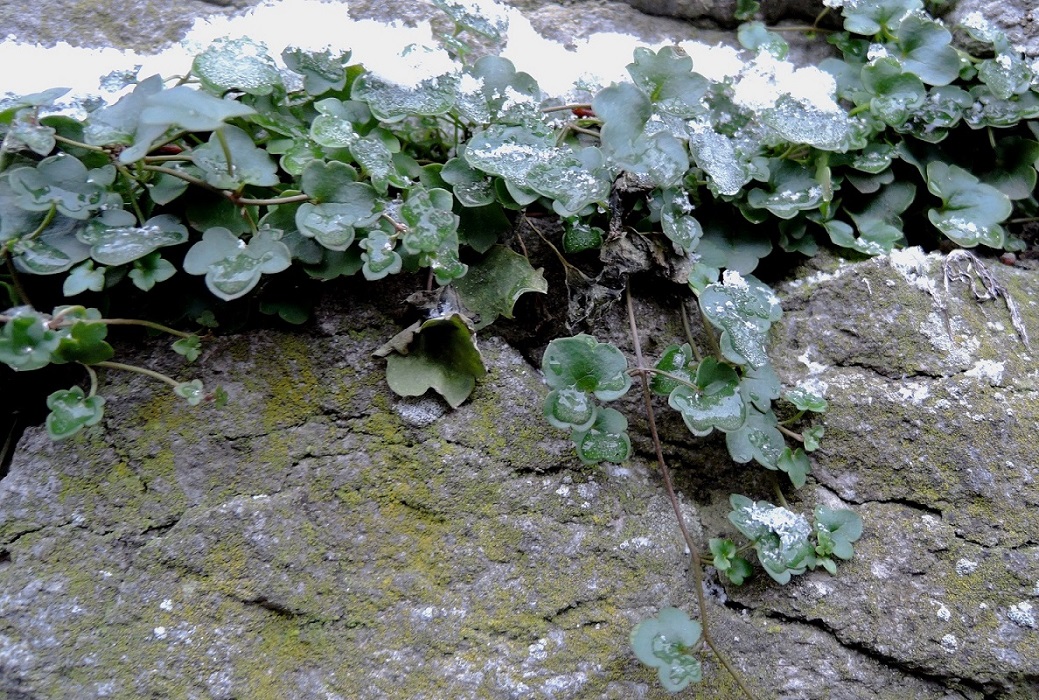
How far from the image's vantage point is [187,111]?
3.10ft

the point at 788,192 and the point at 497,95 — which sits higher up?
the point at 497,95

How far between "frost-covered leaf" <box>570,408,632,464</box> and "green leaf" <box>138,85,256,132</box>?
684 millimetres

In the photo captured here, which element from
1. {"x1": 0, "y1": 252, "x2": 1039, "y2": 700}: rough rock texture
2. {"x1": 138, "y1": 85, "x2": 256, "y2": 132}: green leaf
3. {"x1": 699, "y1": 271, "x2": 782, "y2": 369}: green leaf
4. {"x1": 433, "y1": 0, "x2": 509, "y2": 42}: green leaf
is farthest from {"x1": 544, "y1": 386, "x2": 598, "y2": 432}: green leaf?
{"x1": 433, "y1": 0, "x2": 509, "y2": 42}: green leaf

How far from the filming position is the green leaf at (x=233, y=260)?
1.07 m

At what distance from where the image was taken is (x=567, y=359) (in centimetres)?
113

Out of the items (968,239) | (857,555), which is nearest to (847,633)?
(857,555)

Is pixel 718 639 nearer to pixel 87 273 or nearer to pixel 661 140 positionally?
pixel 661 140

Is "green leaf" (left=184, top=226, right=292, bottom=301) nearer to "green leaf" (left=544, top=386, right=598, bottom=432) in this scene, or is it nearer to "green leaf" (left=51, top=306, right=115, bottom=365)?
"green leaf" (left=51, top=306, right=115, bottom=365)

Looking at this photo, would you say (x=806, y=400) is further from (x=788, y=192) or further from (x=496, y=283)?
(x=496, y=283)

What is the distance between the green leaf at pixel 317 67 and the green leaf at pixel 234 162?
0.53 ft

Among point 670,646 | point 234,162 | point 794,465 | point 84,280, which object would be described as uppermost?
point 234,162

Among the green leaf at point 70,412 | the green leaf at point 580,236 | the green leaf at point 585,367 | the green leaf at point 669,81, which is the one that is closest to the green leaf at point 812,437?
→ the green leaf at point 585,367

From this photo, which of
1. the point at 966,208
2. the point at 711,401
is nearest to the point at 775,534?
the point at 711,401

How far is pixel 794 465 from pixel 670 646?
1.24 feet
